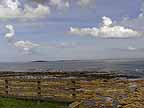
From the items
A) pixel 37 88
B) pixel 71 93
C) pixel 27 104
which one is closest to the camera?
pixel 27 104

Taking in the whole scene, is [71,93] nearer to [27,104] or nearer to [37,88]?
[37,88]

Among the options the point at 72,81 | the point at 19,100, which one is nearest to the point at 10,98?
the point at 19,100

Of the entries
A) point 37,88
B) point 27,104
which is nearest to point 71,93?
point 37,88

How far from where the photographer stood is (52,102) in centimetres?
1700

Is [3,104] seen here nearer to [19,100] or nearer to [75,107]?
[19,100]

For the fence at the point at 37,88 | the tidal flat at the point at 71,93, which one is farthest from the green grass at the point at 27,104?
the fence at the point at 37,88

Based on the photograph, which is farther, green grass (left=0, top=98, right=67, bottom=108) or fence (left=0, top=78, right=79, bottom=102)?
fence (left=0, top=78, right=79, bottom=102)

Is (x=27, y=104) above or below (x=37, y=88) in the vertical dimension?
below

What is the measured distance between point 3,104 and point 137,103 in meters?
11.4

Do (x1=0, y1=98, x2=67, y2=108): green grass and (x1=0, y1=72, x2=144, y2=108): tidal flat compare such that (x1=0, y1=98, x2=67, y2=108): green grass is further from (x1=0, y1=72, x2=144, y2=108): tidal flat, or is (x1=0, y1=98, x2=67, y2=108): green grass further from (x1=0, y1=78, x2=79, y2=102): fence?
(x1=0, y1=78, x2=79, y2=102): fence

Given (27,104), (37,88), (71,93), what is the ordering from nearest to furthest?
(27,104) → (37,88) → (71,93)

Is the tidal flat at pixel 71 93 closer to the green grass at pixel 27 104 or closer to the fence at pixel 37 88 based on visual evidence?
the fence at pixel 37 88

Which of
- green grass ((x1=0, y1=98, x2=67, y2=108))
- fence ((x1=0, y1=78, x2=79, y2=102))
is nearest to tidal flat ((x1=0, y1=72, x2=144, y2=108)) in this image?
fence ((x1=0, y1=78, x2=79, y2=102))

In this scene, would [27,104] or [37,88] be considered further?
[37,88]
